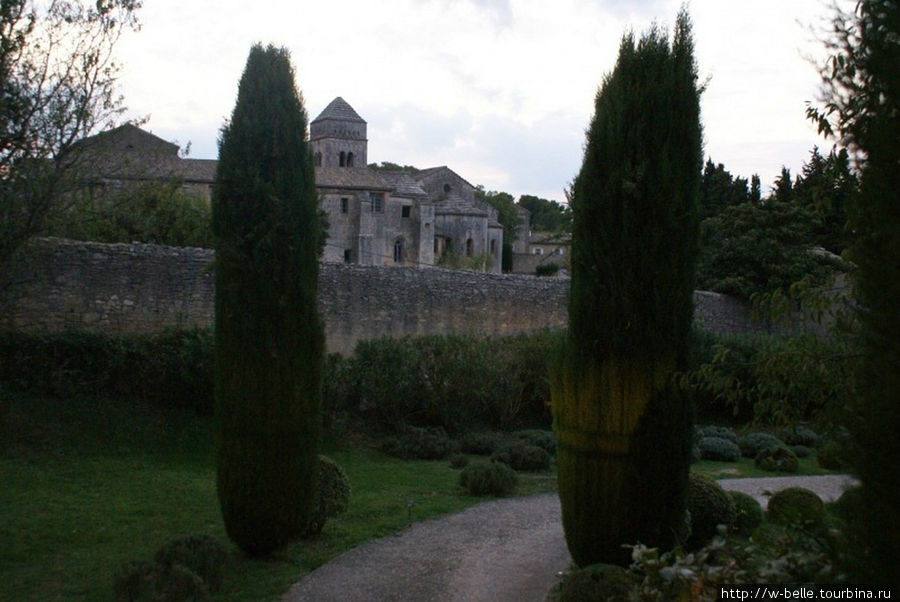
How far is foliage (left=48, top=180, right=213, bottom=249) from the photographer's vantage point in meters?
15.8

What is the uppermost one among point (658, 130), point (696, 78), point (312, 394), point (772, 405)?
point (696, 78)

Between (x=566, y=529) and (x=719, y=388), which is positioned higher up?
(x=719, y=388)

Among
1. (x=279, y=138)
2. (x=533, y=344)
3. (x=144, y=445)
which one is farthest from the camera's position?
(x=533, y=344)

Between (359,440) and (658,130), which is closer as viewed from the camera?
(658,130)

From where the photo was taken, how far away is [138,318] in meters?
16.2

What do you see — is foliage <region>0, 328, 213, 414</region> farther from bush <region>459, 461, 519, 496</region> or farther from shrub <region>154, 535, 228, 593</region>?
shrub <region>154, 535, 228, 593</region>

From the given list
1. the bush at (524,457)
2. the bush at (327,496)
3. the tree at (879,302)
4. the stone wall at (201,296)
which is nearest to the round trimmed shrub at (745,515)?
the bush at (327,496)

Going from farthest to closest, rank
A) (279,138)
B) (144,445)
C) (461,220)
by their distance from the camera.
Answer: (461,220) < (144,445) < (279,138)

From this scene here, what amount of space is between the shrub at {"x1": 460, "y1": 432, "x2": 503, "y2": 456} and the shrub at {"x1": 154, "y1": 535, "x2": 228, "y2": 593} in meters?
8.98

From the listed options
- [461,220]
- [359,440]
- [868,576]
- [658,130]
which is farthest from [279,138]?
[461,220]

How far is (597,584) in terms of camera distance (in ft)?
19.2

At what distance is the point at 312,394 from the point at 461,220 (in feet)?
171

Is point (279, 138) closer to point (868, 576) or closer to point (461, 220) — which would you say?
point (868, 576)

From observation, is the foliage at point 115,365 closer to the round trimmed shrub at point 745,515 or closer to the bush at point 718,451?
the round trimmed shrub at point 745,515
